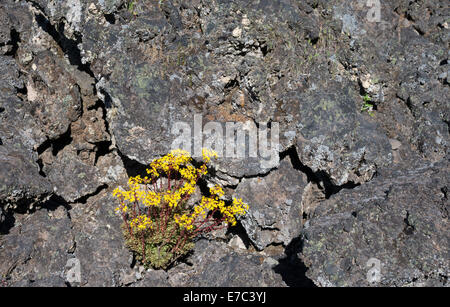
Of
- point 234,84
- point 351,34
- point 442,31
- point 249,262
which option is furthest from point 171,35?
point 442,31

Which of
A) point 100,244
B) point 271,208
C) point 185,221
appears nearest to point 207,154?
point 185,221

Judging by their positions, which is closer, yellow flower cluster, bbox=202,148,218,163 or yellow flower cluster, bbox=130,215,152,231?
yellow flower cluster, bbox=130,215,152,231

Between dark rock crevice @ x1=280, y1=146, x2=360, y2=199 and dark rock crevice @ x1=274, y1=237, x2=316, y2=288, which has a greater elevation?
dark rock crevice @ x1=280, y1=146, x2=360, y2=199

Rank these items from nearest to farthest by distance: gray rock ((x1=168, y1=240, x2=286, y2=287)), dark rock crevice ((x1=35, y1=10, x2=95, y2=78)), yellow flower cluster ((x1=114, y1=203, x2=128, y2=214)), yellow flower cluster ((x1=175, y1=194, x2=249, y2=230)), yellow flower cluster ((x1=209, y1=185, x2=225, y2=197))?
1. gray rock ((x1=168, y1=240, x2=286, y2=287))
2. yellow flower cluster ((x1=175, y1=194, x2=249, y2=230))
3. yellow flower cluster ((x1=114, y1=203, x2=128, y2=214))
4. yellow flower cluster ((x1=209, y1=185, x2=225, y2=197))
5. dark rock crevice ((x1=35, y1=10, x2=95, y2=78))

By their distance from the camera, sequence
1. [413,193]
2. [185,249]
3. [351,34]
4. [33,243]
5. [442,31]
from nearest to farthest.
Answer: [413,193] → [33,243] → [185,249] → [351,34] → [442,31]

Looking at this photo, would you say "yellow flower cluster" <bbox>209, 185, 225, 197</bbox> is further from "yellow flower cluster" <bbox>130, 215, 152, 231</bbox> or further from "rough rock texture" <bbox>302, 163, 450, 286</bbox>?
"rough rock texture" <bbox>302, 163, 450, 286</bbox>

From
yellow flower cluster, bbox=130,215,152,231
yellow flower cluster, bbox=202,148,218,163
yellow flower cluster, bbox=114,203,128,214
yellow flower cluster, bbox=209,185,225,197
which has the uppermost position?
yellow flower cluster, bbox=202,148,218,163

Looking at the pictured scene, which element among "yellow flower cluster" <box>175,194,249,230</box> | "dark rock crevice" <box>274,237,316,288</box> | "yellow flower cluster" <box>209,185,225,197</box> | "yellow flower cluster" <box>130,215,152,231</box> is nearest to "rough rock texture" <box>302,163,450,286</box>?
"dark rock crevice" <box>274,237,316,288</box>
